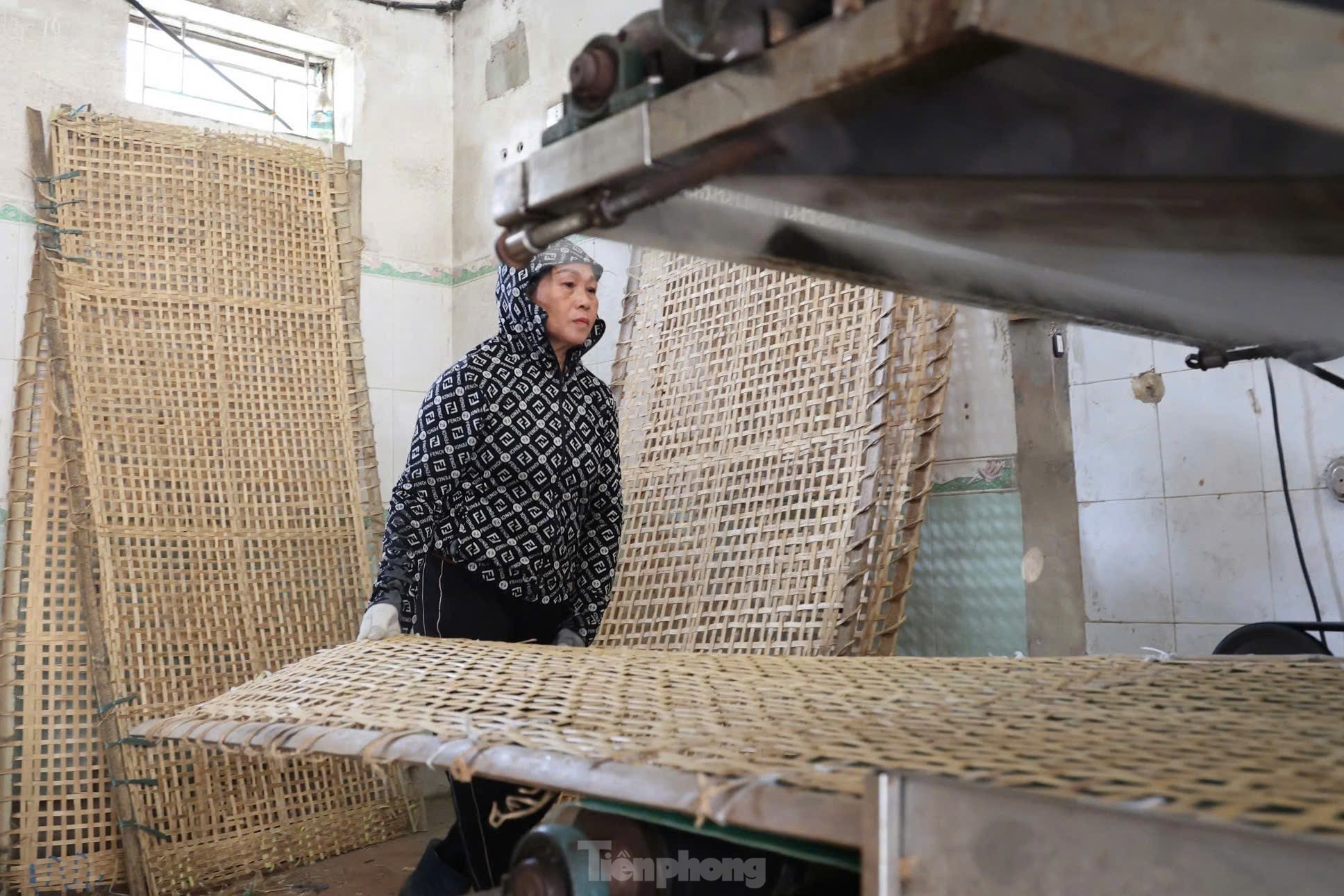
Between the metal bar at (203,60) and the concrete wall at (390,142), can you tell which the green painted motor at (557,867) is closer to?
the concrete wall at (390,142)

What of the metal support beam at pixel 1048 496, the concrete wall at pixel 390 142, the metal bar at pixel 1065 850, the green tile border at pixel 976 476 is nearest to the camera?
the metal bar at pixel 1065 850

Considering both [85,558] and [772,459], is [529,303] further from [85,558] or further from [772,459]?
[85,558]

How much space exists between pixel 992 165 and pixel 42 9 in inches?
124

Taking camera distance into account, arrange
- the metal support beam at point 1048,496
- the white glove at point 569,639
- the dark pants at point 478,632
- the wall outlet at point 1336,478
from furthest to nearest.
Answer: the metal support beam at point 1048,496 < the white glove at point 569,639 < the dark pants at point 478,632 < the wall outlet at point 1336,478

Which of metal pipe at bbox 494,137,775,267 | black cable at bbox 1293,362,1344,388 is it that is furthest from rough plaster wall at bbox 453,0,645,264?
metal pipe at bbox 494,137,775,267

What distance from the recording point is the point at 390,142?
3.67m

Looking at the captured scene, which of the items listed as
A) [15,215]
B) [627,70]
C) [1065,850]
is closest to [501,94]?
[15,215]

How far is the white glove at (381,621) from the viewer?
184 centimetres

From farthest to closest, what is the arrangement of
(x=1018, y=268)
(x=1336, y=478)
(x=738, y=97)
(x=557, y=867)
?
1. (x=1336, y=478)
2. (x=1018, y=268)
3. (x=557, y=867)
4. (x=738, y=97)

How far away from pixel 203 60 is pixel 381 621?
2.34 meters

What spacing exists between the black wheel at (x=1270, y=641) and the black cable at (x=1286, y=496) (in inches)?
7.3

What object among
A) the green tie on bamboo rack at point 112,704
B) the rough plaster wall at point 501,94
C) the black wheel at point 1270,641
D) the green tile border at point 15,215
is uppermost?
the rough plaster wall at point 501,94

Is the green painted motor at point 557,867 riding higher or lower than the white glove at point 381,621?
lower

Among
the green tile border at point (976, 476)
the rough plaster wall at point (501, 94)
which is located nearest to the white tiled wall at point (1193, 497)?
the green tile border at point (976, 476)
